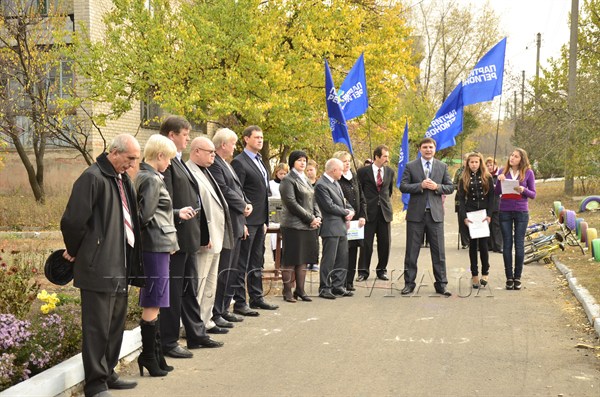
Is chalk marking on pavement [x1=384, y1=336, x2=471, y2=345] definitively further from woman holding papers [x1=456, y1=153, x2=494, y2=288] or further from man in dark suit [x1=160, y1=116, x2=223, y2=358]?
woman holding papers [x1=456, y1=153, x2=494, y2=288]

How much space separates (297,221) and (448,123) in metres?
4.90

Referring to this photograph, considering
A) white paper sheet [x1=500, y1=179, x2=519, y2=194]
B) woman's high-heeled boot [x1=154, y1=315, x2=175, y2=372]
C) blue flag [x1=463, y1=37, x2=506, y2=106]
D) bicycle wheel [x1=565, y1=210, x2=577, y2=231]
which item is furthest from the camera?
bicycle wheel [x1=565, y1=210, x2=577, y2=231]

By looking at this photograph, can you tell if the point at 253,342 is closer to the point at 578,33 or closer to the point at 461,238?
the point at 461,238

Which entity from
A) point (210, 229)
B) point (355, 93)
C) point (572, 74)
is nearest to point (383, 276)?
point (355, 93)

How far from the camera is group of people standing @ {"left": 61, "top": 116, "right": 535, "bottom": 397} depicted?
5.86 metres

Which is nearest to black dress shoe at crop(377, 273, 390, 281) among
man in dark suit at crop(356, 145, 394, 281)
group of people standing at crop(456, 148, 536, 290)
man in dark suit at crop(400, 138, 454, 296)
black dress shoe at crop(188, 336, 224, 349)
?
man in dark suit at crop(356, 145, 394, 281)

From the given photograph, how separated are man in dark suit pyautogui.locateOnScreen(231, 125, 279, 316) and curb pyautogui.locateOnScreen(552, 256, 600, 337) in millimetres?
3720

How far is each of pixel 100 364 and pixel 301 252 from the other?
4751mm

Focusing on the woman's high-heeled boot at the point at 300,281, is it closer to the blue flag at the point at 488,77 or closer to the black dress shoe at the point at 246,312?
the black dress shoe at the point at 246,312

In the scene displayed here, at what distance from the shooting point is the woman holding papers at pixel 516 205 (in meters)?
11.4

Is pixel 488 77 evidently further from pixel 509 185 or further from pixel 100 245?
pixel 100 245

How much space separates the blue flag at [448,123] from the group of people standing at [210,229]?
149cm

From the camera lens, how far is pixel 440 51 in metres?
56.3

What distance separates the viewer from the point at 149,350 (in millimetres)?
6629
